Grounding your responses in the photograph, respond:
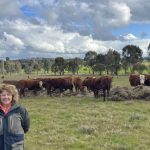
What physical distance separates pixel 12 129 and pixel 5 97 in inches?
20.6

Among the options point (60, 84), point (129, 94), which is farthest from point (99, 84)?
point (60, 84)

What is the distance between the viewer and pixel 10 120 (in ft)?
21.1

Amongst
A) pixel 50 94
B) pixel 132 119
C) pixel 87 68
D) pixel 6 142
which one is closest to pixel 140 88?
pixel 50 94

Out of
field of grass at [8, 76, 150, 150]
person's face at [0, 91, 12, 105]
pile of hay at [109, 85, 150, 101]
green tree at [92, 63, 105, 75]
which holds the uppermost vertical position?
green tree at [92, 63, 105, 75]

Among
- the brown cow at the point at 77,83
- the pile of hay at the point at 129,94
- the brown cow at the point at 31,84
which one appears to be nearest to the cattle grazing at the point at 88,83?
the brown cow at the point at 77,83

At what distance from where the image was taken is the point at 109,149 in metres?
10.6

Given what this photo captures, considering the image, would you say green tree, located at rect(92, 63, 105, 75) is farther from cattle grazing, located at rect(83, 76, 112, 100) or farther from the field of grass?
the field of grass

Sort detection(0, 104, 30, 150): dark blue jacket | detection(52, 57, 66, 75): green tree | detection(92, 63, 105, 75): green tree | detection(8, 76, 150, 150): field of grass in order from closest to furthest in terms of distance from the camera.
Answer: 1. detection(0, 104, 30, 150): dark blue jacket
2. detection(8, 76, 150, 150): field of grass
3. detection(92, 63, 105, 75): green tree
4. detection(52, 57, 66, 75): green tree

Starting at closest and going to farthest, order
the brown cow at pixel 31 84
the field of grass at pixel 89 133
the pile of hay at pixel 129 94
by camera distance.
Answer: the field of grass at pixel 89 133 < the pile of hay at pixel 129 94 < the brown cow at pixel 31 84

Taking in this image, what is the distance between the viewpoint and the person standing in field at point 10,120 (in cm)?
643

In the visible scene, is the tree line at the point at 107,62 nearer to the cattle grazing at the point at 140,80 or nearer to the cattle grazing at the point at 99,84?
the cattle grazing at the point at 140,80

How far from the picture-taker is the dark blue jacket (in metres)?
6.43

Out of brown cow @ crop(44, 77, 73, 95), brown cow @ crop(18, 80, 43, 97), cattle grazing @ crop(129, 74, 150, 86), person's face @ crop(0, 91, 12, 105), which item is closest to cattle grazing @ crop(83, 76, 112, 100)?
brown cow @ crop(44, 77, 73, 95)

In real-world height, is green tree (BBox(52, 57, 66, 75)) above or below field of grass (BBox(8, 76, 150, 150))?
above
